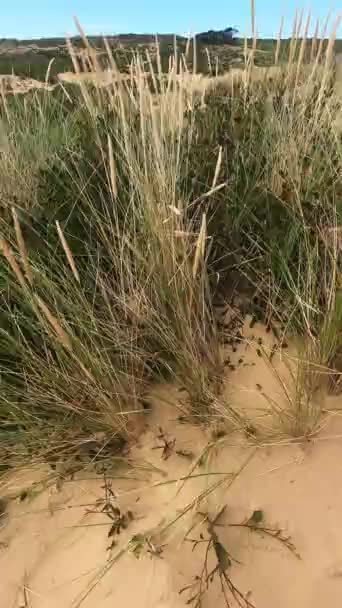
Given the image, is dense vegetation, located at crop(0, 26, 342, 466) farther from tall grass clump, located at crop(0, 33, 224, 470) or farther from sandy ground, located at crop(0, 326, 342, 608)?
sandy ground, located at crop(0, 326, 342, 608)

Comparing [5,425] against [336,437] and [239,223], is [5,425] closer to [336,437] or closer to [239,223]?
[336,437]

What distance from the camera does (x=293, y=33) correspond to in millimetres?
2924

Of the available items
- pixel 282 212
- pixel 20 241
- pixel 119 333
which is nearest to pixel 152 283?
pixel 119 333

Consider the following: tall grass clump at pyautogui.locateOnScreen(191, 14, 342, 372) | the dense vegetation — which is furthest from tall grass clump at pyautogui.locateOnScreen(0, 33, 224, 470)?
tall grass clump at pyautogui.locateOnScreen(191, 14, 342, 372)

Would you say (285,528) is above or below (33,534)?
above

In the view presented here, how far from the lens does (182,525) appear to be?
63.0 inches

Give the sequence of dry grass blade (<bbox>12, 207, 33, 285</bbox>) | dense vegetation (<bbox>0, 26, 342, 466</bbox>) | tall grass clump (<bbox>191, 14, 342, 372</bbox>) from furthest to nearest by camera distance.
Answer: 1. tall grass clump (<bbox>191, 14, 342, 372</bbox>)
2. dense vegetation (<bbox>0, 26, 342, 466</bbox>)
3. dry grass blade (<bbox>12, 207, 33, 285</bbox>)

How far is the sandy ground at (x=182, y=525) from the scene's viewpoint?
57.7 inches

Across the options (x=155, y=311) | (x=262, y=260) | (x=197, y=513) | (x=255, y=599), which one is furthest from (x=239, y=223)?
(x=255, y=599)

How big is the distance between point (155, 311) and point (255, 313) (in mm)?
576

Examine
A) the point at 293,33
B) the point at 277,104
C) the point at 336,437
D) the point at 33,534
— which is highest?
the point at 293,33

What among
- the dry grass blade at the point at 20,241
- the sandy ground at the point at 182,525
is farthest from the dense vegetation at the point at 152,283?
the sandy ground at the point at 182,525

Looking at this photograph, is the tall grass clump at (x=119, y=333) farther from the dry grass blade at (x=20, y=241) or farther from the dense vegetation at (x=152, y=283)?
the dry grass blade at (x=20, y=241)

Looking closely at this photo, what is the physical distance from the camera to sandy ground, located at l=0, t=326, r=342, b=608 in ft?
4.81
